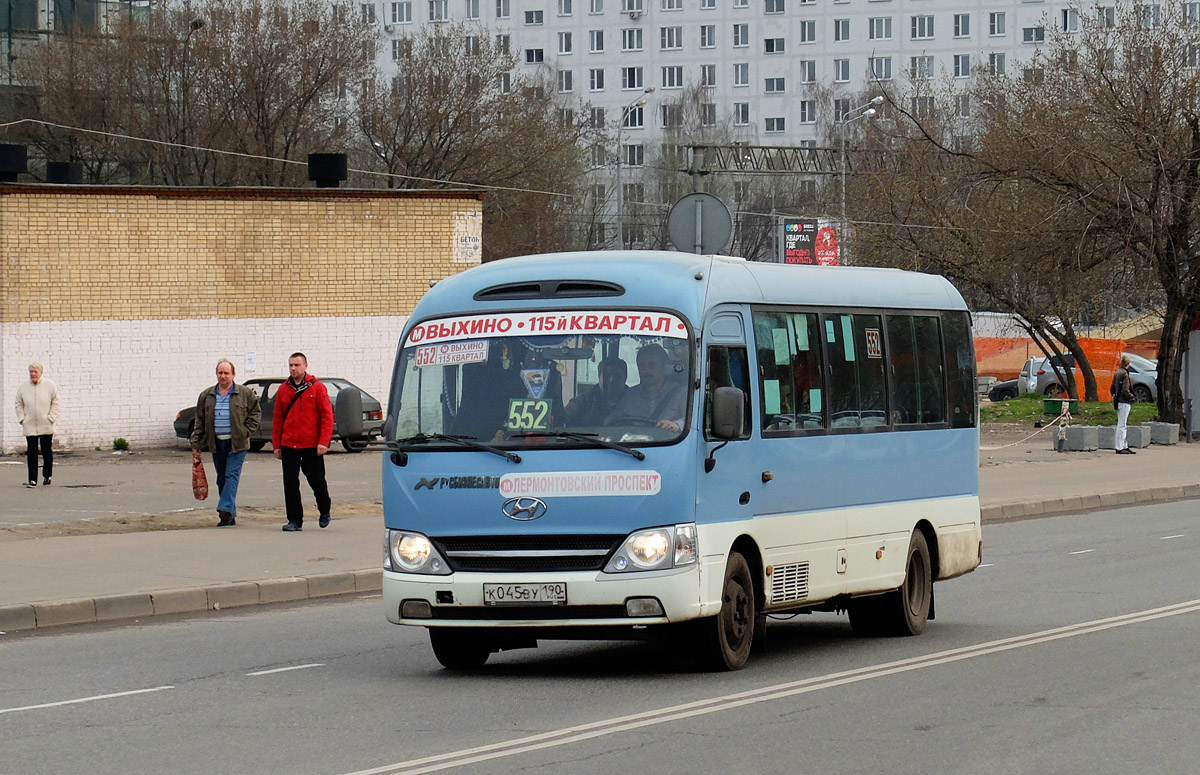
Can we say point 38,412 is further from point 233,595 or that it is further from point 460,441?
point 460,441

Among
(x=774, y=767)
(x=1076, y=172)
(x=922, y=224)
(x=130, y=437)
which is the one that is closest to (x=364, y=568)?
(x=774, y=767)

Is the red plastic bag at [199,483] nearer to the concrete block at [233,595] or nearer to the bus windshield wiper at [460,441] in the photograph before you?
the concrete block at [233,595]

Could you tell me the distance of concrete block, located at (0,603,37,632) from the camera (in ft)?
40.7

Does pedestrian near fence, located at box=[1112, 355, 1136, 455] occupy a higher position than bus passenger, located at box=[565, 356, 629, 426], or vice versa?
bus passenger, located at box=[565, 356, 629, 426]

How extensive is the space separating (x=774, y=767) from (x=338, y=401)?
13.6ft

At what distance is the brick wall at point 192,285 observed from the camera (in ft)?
113

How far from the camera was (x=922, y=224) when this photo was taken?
156ft

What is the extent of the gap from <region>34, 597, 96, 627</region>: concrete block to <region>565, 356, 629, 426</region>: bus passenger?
5197mm

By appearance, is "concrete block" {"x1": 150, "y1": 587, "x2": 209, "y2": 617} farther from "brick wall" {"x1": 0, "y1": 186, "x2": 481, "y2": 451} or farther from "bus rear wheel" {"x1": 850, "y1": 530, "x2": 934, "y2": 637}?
"brick wall" {"x1": 0, "y1": 186, "x2": 481, "y2": 451}

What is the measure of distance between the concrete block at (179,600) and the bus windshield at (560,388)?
172 inches

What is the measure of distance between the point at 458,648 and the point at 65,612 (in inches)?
164

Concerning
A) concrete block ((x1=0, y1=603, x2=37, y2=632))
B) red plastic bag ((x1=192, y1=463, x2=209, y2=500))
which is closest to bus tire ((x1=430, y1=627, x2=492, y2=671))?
concrete block ((x1=0, y1=603, x2=37, y2=632))

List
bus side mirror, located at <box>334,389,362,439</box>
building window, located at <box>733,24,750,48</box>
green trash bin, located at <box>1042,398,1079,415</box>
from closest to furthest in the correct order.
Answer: bus side mirror, located at <box>334,389,362,439</box> < green trash bin, located at <box>1042,398,1079,415</box> < building window, located at <box>733,24,750,48</box>

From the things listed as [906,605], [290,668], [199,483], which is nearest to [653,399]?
[290,668]
